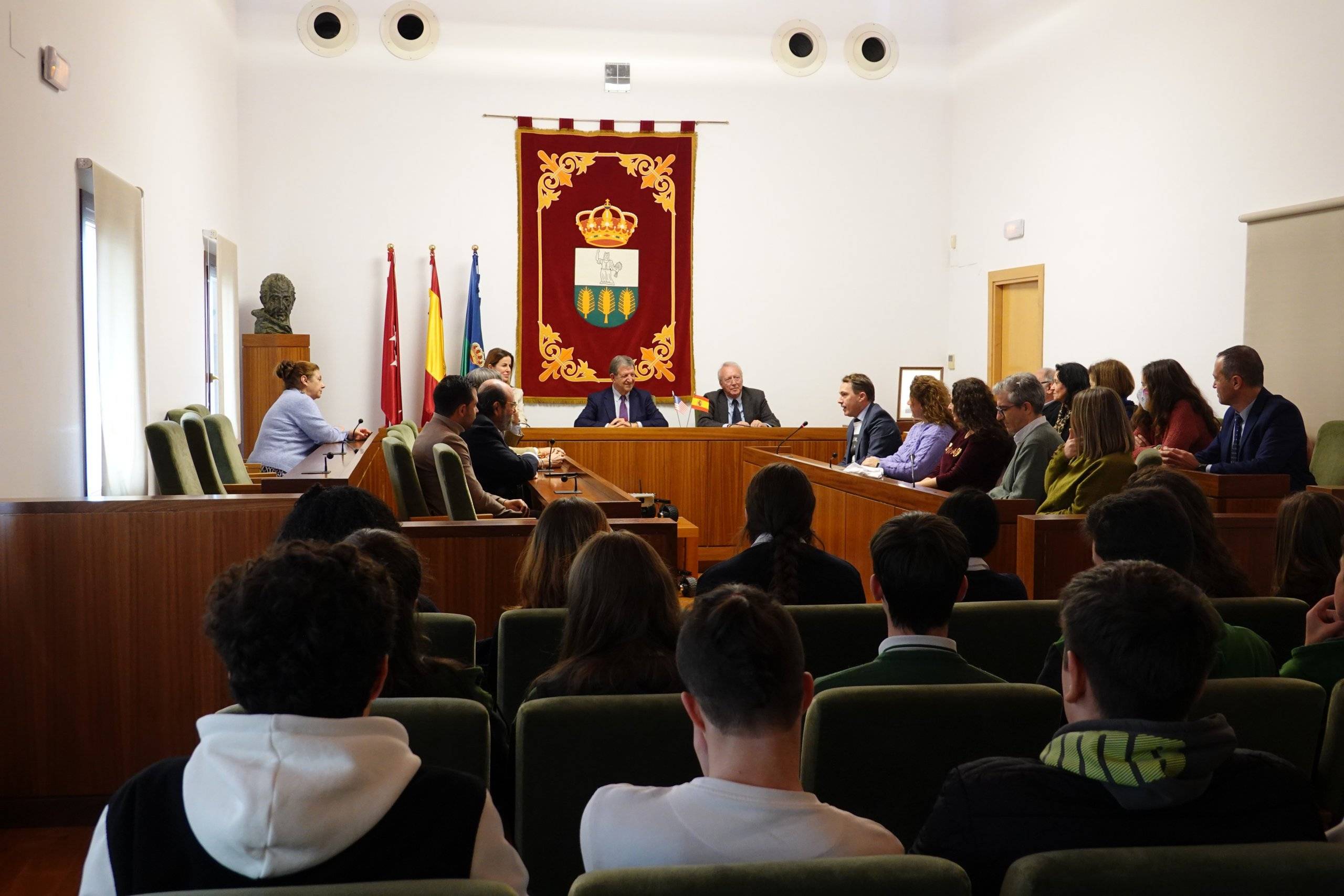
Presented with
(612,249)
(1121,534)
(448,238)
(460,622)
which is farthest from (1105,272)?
(460,622)

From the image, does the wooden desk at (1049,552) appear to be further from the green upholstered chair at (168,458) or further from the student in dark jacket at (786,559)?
the green upholstered chair at (168,458)

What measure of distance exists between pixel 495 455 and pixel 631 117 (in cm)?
561

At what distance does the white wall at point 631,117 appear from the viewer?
974 cm

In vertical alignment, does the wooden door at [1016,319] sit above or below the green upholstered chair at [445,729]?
above

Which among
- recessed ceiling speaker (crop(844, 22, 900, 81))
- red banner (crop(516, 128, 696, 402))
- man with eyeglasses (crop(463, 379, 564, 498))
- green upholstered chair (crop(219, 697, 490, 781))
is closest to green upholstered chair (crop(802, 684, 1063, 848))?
→ green upholstered chair (crop(219, 697, 490, 781))

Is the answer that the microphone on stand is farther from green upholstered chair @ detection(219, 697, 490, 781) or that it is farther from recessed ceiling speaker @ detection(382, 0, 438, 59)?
green upholstered chair @ detection(219, 697, 490, 781)

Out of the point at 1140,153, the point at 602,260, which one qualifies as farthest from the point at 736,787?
the point at 602,260

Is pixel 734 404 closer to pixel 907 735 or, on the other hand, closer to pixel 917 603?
pixel 917 603

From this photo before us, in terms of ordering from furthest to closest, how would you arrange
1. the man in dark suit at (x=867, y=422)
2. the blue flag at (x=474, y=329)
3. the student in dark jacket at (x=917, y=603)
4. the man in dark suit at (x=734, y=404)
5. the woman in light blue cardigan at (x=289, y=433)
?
1. the blue flag at (x=474, y=329)
2. the man in dark suit at (x=734, y=404)
3. the woman in light blue cardigan at (x=289, y=433)
4. the man in dark suit at (x=867, y=422)
5. the student in dark jacket at (x=917, y=603)

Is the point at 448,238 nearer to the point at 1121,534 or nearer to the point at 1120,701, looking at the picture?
the point at 1121,534

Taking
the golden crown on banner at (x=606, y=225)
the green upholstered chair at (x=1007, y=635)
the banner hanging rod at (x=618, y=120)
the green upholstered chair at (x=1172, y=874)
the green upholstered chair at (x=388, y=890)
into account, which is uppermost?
the banner hanging rod at (x=618, y=120)

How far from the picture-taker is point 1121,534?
2484 millimetres

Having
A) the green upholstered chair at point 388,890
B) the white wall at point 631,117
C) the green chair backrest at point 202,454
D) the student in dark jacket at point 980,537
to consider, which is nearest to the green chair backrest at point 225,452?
the green chair backrest at point 202,454

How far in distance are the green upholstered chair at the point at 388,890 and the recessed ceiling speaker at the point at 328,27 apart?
9.68 m
